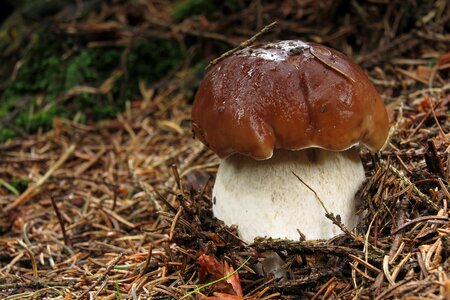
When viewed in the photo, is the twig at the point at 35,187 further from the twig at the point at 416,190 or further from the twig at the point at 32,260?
the twig at the point at 416,190

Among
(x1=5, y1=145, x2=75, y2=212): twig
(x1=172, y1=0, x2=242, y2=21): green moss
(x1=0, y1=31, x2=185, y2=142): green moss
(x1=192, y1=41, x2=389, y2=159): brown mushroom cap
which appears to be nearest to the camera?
(x1=192, y1=41, x2=389, y2=159): brown mushroom cap

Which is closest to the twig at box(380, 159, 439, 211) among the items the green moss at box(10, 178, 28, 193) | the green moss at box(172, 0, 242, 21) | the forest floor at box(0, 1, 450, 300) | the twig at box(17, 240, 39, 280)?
the forest floor at box(0, 1, 450, 300)

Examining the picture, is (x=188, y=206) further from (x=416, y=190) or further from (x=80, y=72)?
(x=80, y=72)

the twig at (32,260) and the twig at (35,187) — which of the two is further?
the twig at (35,187)

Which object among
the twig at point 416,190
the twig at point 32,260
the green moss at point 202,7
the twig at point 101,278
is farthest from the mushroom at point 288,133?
the green moss at point 202,7

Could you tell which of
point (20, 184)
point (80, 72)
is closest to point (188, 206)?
point (20, 184)

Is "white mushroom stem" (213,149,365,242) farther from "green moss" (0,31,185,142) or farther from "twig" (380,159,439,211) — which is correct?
"green moss" (0,31,185,142)

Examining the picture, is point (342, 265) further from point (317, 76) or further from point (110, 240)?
point (110, 240)

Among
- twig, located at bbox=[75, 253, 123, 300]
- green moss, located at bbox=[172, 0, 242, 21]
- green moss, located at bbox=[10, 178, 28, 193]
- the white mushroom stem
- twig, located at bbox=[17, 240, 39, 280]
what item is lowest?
green moss, located at bbox=[10, 178, 28, 193]
